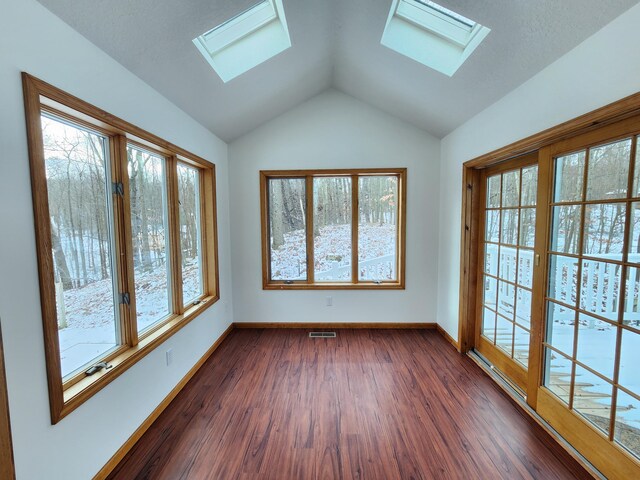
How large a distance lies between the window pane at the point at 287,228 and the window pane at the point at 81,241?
194 cm

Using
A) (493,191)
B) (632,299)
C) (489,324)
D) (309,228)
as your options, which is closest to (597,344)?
(632,299)

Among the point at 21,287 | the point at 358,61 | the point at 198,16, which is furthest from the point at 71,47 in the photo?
the point at 358,61

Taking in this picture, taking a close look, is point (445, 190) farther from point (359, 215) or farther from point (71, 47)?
point (71, 47)

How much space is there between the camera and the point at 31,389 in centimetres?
113

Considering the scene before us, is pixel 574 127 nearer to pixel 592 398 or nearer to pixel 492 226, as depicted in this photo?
pixel 492 226

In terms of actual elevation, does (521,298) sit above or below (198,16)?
below

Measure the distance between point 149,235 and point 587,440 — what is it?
3153 mm

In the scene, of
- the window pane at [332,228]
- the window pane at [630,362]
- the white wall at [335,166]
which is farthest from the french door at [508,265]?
the window pane at [332,228]

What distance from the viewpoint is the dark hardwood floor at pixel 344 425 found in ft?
5.04

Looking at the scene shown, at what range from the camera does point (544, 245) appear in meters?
1.85

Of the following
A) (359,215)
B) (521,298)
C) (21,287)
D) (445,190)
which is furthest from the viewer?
(359,215)

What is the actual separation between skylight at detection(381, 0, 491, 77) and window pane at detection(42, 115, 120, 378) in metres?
2.19

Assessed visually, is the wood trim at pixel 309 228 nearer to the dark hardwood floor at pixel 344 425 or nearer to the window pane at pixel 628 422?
the dark hardwood floor at pixel 344 425

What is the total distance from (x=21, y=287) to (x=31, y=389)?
0.44m
